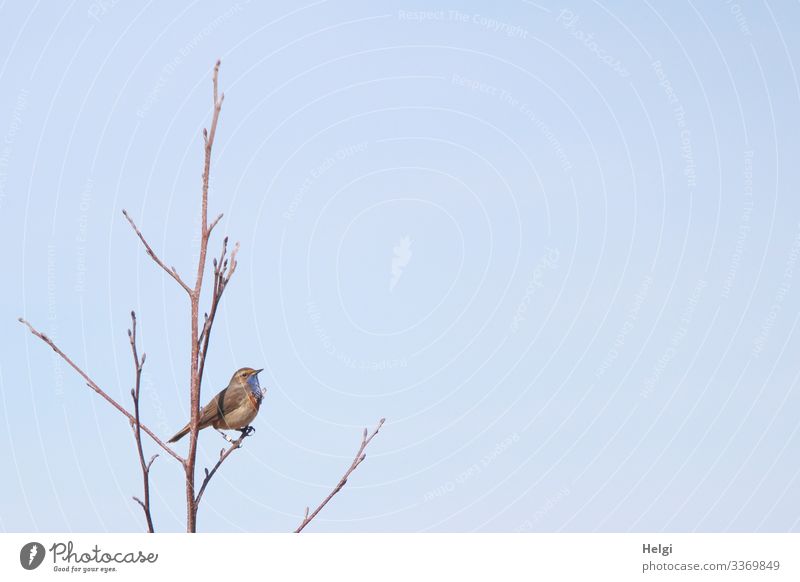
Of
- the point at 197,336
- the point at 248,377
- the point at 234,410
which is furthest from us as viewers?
the point at 248,377

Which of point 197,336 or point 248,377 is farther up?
point 248,377

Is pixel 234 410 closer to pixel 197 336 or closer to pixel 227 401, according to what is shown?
pixel 227 401

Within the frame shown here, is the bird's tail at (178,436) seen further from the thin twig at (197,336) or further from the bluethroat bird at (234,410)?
the thin twig at (197,336)

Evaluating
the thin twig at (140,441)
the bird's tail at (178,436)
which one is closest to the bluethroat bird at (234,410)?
the bird's tail at (178,436)

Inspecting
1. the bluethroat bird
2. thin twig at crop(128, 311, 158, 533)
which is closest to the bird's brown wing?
the bluethroat bird

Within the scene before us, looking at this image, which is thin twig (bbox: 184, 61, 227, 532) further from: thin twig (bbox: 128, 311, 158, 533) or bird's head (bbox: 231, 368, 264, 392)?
bird's head (bbox: 231, 368, 264, 392)

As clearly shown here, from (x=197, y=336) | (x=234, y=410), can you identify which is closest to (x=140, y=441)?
(x=197, y=336)

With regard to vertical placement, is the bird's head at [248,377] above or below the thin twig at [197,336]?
above

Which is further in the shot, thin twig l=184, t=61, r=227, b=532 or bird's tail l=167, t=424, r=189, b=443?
bird's tail l=167, t=424, r=189, b=443

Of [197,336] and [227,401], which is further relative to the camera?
[227,401]

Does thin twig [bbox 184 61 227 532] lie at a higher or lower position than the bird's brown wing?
lower
